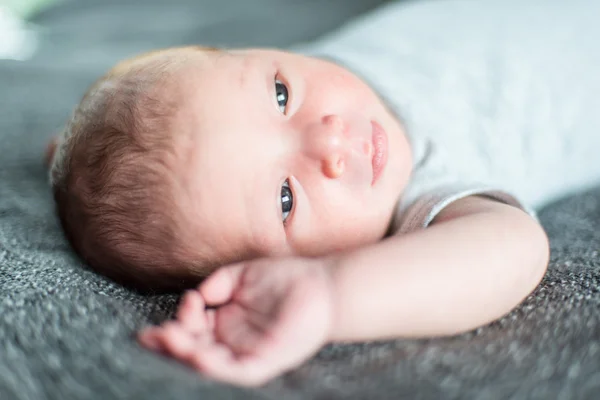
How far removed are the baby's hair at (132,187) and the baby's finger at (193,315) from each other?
162mm

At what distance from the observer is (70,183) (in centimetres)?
89

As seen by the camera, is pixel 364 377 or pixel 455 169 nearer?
Result: pixel 364 377

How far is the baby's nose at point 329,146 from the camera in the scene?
810 millimetres

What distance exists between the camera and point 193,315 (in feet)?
1.99

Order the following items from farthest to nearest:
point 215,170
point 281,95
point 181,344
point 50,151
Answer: point 50,151, point 281,95, point 215,170, point 181,344

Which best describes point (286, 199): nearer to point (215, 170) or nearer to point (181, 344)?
point (215, 170)

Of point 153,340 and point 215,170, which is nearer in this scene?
point 153,340

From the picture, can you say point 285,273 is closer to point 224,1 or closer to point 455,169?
point 455,169

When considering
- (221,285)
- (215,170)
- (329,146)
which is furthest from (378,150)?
(221,285)

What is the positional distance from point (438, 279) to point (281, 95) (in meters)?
0.36

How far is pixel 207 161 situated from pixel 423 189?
0.37m

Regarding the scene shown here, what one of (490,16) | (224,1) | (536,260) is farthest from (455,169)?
(224,1)

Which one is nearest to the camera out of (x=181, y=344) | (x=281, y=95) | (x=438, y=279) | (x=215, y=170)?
(x=181, y=344)

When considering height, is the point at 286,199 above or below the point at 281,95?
below
